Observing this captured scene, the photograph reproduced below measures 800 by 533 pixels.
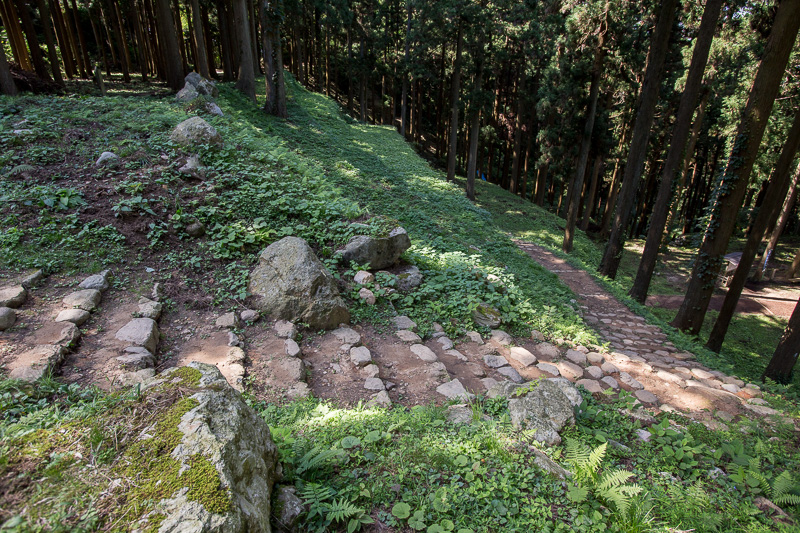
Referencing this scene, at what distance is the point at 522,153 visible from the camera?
30234 millimetres

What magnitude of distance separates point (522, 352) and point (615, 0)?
11.7 m

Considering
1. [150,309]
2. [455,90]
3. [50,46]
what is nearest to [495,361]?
[150,309]

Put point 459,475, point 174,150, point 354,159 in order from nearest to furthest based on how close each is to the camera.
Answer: point 459,475 < point 174,150 < point 354,159

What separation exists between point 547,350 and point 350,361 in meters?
2.84

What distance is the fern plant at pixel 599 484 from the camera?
2297 mm

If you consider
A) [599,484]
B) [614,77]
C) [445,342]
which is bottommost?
[445,342]

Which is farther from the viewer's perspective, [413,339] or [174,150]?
[174,150]

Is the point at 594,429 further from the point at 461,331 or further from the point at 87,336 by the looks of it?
the point at 87,336

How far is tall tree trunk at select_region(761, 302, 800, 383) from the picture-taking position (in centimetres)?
680

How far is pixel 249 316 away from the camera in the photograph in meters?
4.63

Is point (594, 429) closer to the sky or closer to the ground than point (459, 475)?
closer to the ground

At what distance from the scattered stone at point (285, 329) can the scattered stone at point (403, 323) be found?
0.67m

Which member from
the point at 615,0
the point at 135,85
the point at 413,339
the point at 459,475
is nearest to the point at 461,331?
the point at 413,339

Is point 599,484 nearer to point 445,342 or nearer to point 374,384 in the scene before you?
point 374,384
